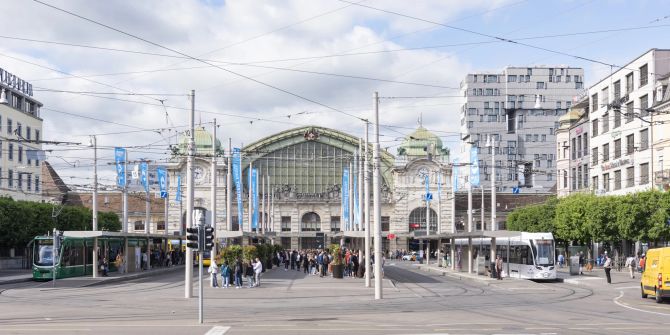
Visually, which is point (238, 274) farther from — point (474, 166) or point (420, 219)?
point (420, 219)

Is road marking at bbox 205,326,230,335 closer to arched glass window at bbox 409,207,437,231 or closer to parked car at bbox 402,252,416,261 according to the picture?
parked car at bbox 402,252,416,261

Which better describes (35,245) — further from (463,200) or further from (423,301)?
(463,200)

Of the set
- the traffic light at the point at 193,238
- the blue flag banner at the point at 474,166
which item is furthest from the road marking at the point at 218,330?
the blue flag banner at the point at 474,166

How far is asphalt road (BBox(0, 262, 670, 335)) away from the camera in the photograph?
23.1 m

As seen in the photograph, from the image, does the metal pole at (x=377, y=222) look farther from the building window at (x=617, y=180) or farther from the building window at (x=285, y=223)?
the building window at (x=285, y=223)

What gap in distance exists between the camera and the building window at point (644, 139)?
236 ft

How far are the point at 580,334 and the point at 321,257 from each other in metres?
39.4

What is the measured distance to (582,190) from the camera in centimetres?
8925

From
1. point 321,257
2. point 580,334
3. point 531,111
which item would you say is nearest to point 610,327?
point 580,334

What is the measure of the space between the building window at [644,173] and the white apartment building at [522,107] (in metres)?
71.6

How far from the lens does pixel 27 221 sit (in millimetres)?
74188

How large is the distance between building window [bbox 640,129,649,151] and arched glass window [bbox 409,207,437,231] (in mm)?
54170

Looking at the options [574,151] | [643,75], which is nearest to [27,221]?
[643,75]

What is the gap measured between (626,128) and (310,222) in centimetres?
6125
